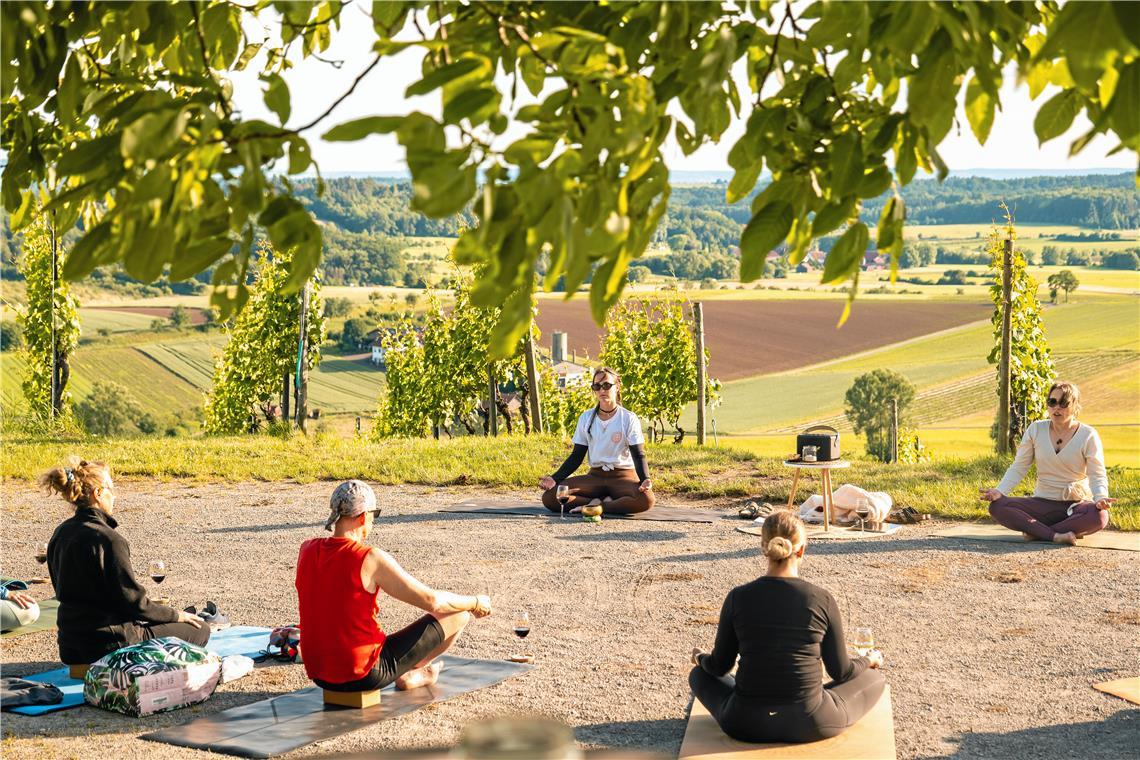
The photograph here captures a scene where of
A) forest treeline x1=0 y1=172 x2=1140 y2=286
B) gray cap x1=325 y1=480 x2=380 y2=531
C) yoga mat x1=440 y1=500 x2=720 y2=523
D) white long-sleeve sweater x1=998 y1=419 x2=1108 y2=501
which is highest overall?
forest treeline x1=0 y1=172 x2=1140 y2=286

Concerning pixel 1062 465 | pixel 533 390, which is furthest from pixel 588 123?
pixel 533 390

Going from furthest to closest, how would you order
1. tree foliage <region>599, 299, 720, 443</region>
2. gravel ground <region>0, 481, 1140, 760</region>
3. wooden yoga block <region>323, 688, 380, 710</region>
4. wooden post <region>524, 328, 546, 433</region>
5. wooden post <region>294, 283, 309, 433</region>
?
tree foliage <region>599, 299, 720, 443</region>
wooden post <region>524, 328, 546, 433</region>
wooden post <region>294, 283, 309, 433</region>
wooden yoga block <region>323, 688, 380, 710</region>
gravel ground <region>0, 481, 1140, 760</region>

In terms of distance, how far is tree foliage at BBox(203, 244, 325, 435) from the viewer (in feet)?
70.3

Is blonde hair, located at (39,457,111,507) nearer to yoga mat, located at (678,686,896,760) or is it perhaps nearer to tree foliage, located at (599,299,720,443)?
yoga mat, located at (678,686,896,760)

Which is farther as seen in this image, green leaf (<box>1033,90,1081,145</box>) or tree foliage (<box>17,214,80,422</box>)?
tree foliage (<box>17,214,80,422</box>)

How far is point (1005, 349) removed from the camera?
49.0 ft

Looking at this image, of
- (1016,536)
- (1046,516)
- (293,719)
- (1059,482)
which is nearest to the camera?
(293,719)

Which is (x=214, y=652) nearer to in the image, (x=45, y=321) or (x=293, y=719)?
(x=293, y=719)

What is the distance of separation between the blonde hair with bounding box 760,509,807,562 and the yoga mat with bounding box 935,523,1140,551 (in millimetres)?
5229

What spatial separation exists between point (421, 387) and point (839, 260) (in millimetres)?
24853

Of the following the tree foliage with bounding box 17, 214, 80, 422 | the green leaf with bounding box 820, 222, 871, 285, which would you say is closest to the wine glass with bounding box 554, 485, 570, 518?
the green leaf with bounding box 820, 222, 871, 285

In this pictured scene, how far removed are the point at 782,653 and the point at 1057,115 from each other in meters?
3.10

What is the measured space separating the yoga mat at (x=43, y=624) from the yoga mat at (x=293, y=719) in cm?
201

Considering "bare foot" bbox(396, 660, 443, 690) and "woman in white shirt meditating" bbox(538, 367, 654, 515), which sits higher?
"woman in white shirt meditating" bbox(538, 367, 654, 515)
